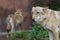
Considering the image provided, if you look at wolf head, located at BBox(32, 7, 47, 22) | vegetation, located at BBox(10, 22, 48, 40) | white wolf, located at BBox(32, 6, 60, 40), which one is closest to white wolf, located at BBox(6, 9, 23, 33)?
vegetation, located at BBox(10, 22, 48, 40)

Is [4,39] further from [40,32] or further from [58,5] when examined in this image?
[58,5]

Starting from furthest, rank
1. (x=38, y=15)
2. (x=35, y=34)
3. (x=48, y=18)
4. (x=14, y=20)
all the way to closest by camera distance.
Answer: (x=14, y=20), (x=35, y=34), (x=48, y=18), (x=38, y=15)

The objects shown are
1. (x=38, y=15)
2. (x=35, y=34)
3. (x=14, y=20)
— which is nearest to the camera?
(x=38, y=15)

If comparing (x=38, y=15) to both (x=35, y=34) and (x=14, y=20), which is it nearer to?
(x=35, y=34)

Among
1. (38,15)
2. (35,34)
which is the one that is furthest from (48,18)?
(35,34)

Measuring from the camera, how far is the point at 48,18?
Result: 6.57 m

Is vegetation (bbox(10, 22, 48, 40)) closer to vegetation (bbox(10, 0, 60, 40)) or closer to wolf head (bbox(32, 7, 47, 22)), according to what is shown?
vegetation (bbox(10, 0, 60, 40))

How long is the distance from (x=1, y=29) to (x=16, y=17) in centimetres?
182

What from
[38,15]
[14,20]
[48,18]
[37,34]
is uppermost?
[38,15]

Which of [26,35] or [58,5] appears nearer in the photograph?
[26,35]

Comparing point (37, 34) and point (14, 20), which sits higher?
point (14, 20)

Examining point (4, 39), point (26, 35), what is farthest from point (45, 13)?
point (4, 39)

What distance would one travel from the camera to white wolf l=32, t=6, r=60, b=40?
634 cm

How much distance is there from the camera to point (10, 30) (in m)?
10.3
